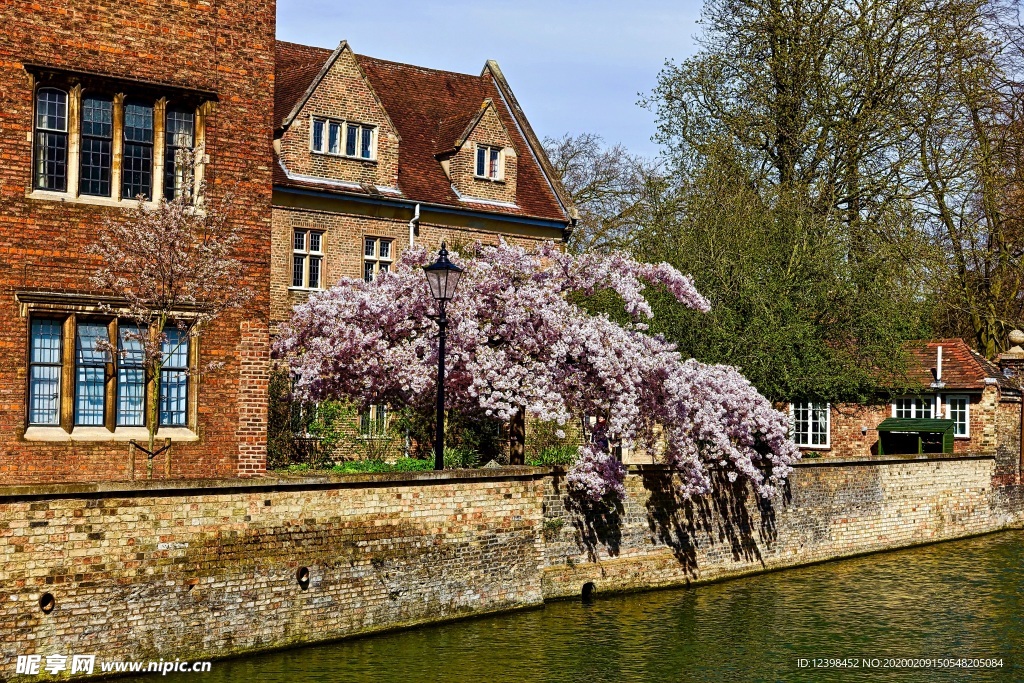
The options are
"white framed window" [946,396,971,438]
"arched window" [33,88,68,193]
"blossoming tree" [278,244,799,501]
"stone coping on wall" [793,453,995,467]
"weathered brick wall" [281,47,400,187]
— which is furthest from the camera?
"white framed window" [946,396,971,438]

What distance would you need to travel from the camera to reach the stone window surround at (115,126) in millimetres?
19562

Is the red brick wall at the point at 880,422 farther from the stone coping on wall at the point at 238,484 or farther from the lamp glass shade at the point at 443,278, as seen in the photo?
the lamp glass shade at the point at 443,278

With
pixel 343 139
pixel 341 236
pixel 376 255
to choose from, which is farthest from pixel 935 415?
pixel 343 139

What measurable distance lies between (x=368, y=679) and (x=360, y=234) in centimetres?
1930

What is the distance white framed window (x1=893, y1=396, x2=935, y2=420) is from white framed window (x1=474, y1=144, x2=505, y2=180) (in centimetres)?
1556

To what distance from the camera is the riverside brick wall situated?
15.4m

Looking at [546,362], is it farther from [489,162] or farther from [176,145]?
[489,162]

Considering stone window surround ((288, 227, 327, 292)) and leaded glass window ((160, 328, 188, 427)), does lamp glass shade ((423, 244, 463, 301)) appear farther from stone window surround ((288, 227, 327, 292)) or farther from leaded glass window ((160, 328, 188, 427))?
stone window surround ((288, 227, 327, 292))

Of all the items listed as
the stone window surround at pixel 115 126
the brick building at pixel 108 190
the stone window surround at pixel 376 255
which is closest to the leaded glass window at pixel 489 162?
the stone window surround at pixel 376 255

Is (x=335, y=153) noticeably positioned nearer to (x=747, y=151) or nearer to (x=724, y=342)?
(x=724, y=342)

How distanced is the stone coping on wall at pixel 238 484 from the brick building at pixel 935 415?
19053mm

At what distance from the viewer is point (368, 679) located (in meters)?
16.1

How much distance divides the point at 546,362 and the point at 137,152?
8413 mm

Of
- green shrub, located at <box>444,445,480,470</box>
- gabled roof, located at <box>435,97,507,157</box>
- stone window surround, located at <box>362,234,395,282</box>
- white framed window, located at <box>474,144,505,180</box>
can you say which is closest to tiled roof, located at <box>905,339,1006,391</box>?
white framed window, located at <box>474,144,505,180</box>
